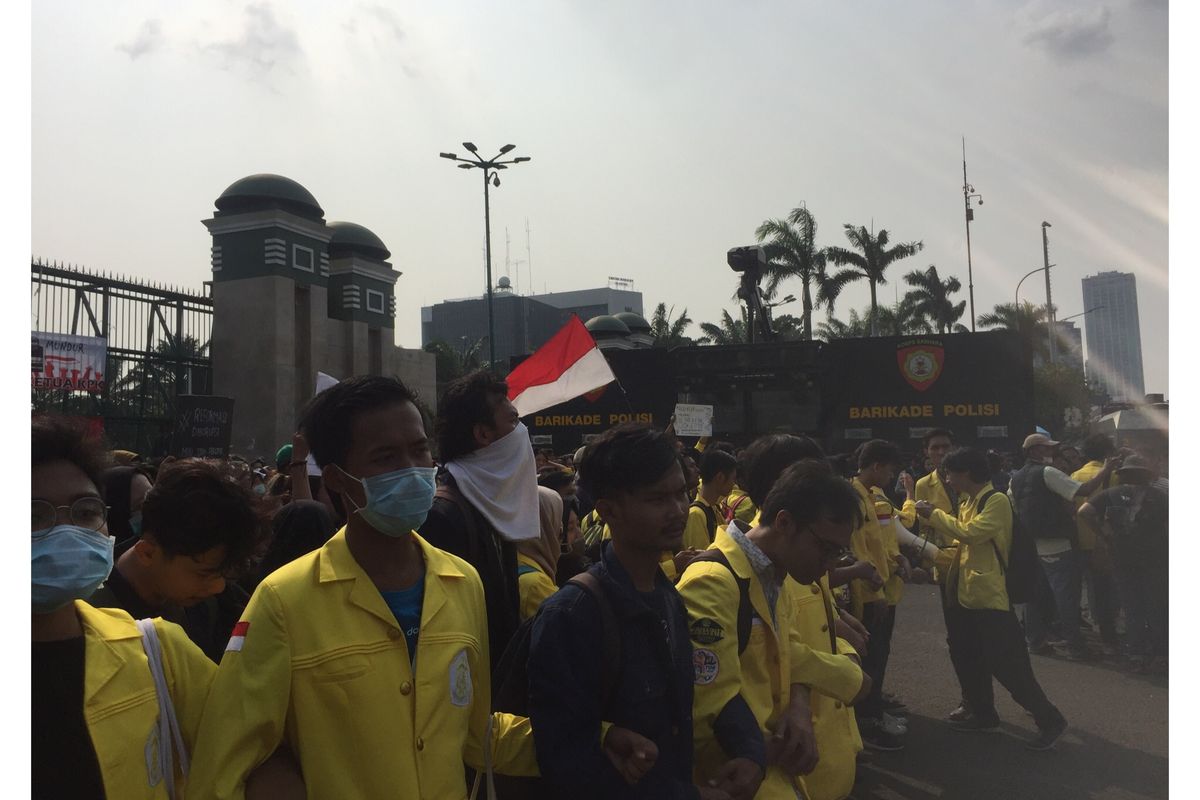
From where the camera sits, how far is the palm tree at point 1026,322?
66.2ft

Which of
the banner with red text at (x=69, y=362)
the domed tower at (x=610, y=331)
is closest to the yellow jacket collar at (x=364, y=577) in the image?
the banner with red text at (x=69, y=362)

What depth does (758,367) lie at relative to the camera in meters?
17.2

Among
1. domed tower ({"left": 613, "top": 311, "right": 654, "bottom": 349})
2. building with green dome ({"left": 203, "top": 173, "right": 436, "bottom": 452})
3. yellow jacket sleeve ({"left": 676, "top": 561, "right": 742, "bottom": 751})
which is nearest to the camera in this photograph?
yellow jacket sleeve ({"left": 676, "top": 561, "right": 742, "bottom": 751})

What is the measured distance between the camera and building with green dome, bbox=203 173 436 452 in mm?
20859

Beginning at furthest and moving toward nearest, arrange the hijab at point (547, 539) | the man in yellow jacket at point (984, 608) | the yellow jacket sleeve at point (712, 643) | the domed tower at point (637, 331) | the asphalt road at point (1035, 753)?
1. the domed tower at point (637, 331)
2. the man in yellow jacket at point (984, 608)
3. the asphalt road at point (1035, 753)
4. the hijab at point (547, 539)
5. the yellow jacket sleeve at point (712, 643)

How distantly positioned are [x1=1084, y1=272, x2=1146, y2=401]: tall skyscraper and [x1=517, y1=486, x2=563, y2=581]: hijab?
2.26 m

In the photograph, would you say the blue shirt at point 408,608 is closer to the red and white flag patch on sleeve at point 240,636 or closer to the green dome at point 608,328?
the red and white flag patch on sleeve at point 240,636

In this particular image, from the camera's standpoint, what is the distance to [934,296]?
43.4 metres

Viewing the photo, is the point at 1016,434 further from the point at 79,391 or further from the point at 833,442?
the point at 79,391

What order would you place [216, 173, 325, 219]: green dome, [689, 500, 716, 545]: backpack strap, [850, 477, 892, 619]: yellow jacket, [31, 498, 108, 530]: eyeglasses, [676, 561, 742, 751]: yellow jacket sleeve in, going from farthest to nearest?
[216, 173, 325, 219]: green dome < [689, 500, 716, 545]: backpack strap < [850, 477, 892, 619]: yellow jacket < [676, 561, 742, 751]: yellow jacket sleeve < [31, 498, 108, 530]: eyeglasses

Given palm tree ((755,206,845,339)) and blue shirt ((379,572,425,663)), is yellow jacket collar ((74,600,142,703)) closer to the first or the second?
blue shirt ((379,572,425,663))

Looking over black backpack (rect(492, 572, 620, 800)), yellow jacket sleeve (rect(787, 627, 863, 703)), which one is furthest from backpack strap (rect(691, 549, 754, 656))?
black backpack (rect(492, 572, 620, 800))

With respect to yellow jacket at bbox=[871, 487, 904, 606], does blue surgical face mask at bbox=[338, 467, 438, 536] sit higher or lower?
higher

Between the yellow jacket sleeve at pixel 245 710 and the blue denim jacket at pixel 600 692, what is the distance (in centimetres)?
55
